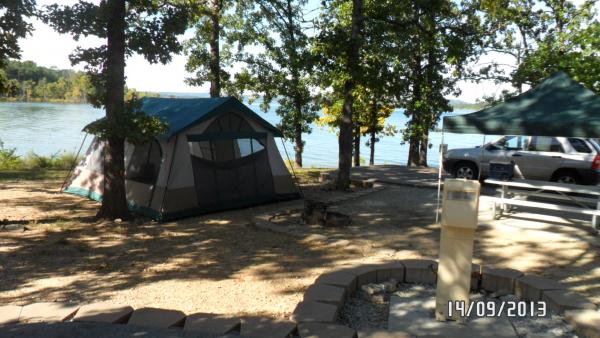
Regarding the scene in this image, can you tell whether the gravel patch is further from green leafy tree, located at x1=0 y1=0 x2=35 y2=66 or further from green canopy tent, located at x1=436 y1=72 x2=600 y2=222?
green leafy tree, located at x1=0 y1=0 x2=35 y2=66

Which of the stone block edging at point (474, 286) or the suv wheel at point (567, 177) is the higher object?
the suv wheel at point (567, 177)

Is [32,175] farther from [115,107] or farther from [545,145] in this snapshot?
[545,145]

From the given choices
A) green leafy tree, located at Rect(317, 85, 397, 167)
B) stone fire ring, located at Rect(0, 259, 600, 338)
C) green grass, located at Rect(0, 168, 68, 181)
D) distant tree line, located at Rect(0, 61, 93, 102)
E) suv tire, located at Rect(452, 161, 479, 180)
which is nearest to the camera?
stone fire ring, located at Rect(0, 259, 600, 338)

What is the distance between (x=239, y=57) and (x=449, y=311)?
15.7 meters

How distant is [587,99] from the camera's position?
7184 millimetres

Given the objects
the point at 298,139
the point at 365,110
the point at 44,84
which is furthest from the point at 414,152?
the point at 44,84

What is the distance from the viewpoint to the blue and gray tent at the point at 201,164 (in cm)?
810

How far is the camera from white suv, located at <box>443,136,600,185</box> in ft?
34.4

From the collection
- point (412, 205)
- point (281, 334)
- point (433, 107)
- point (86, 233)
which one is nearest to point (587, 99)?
point (412, 205)

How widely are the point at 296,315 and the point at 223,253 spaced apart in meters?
2.65

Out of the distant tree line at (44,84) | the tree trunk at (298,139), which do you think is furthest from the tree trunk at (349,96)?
the distant tree line at (44,84)

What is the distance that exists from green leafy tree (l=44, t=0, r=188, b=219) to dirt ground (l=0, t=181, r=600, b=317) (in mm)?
1042

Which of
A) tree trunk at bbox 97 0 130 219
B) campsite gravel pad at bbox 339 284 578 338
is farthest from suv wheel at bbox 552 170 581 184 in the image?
tree trunk at bbox 97 0 130 219

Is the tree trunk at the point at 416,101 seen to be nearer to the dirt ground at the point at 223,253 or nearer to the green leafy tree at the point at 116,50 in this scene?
the dirt ground at the point at 223,253
